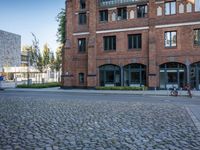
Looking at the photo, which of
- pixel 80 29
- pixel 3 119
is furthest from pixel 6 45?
pixel 3 119

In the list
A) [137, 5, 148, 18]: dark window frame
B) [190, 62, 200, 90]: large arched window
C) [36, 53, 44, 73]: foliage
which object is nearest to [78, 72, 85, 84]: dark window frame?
[137, 5, 148, 18]: dark window frame

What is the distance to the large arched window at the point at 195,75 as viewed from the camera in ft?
104

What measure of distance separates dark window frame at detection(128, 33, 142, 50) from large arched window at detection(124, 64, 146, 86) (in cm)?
242

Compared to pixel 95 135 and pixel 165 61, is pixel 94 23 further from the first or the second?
pixel 95 135

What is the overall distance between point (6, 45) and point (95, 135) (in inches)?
4609

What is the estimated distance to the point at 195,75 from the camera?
31.9 meters

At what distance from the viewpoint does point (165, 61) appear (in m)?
32.9

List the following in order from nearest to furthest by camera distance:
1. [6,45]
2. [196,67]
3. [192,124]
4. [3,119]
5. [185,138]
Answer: [185,138]
[192,124]
[3,119]
[196,67]
[6,45]

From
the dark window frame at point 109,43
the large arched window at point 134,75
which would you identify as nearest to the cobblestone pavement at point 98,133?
the large arched window at point 134,75

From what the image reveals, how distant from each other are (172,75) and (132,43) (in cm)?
648

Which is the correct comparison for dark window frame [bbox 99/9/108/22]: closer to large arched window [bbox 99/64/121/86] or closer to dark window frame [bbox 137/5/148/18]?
dark window frame [bbox 137/5/148/18]

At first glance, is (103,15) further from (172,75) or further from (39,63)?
(39,63)

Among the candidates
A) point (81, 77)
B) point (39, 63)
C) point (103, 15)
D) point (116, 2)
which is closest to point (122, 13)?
point (116, 2)

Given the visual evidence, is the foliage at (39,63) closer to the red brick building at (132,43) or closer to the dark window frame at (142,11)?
the red brick building at (132,43)
